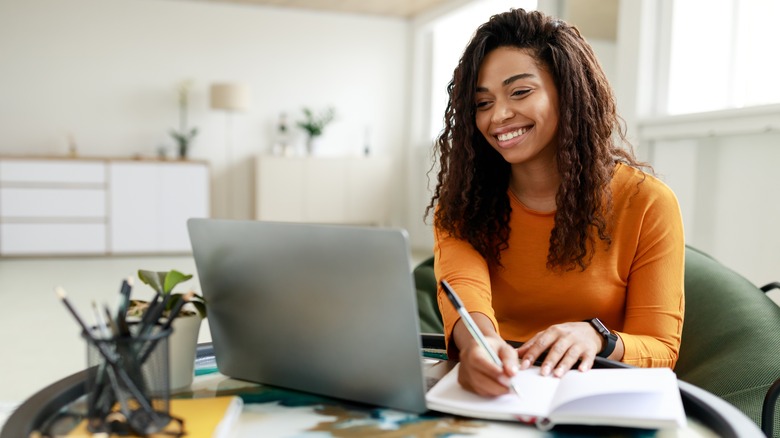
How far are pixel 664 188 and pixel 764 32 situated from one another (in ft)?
6.99

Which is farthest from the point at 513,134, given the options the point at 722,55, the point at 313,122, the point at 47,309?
the point at 313,122

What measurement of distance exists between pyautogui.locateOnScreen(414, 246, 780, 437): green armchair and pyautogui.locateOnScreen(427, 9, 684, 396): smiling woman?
32 cm

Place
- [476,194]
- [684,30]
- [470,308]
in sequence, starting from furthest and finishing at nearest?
1. [684,30]
2. [476,194]
3. [470,308]

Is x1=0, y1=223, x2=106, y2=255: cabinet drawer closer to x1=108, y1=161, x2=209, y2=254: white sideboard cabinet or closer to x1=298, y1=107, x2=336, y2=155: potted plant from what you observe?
x1=108, y1=161, x2=209, y2=254: white sideboard cabinet

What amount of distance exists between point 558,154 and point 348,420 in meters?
0.78

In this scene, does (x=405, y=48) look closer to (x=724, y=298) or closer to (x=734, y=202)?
(x=734, y=202)

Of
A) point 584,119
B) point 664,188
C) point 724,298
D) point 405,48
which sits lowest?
point 724,298

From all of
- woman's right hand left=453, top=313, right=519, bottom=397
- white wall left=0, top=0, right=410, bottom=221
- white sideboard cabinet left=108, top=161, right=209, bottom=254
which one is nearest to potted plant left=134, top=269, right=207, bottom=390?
woman's right hand left=453, top=313, right=519, bottom=397

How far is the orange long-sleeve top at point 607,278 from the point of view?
1.24m

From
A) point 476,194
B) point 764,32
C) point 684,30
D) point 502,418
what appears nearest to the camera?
point 502,418

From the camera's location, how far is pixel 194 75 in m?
7.05

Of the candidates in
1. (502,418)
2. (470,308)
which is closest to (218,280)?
(502,418)

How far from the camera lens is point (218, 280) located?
0.88 meters

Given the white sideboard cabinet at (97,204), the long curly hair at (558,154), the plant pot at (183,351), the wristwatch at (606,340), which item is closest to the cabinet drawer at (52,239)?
the white sideboard cabinet at (97,204)
